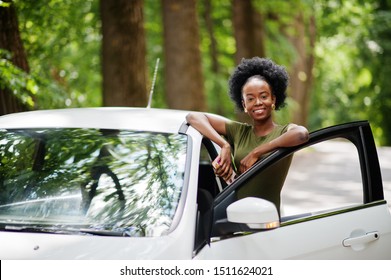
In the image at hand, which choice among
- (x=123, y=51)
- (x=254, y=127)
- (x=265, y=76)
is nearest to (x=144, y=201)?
(x=254, y=127)

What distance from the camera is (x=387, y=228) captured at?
4258 millimetres

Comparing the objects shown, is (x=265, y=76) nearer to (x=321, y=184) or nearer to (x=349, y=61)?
(x=321, y=184)

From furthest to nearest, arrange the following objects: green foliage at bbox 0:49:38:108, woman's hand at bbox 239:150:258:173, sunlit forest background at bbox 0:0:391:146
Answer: sunlit forest background at bbox 0:0:391:146 < green foliage at bbox 0:49:38:108 < woman's hand at bbox 239:150:258:173

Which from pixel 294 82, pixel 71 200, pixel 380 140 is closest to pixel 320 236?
pixel 71 200

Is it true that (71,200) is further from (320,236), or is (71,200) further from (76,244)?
(320,236)

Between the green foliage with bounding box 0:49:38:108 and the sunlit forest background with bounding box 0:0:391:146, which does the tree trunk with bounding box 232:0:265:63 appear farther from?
the green foliage with bounding box 0:49:38:108

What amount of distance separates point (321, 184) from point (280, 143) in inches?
378

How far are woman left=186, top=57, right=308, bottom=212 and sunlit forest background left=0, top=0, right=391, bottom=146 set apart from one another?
656 millimetres

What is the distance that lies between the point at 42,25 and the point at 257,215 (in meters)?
8.22

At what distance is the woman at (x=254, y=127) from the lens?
4105 millimetres

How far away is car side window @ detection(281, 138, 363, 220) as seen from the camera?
10.2 metres

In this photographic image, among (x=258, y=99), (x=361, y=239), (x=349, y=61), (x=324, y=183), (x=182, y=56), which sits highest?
(x=349, y=61)

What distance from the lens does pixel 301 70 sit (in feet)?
92.0

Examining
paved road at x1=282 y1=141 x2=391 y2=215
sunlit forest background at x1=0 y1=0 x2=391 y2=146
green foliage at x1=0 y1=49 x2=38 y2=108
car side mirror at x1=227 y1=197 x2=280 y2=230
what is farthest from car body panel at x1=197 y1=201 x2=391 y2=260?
green foliage at x1=0 y1=49 x2=38 y2=108
